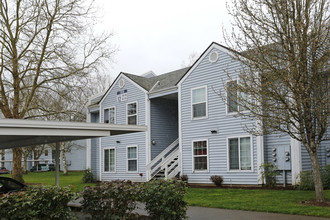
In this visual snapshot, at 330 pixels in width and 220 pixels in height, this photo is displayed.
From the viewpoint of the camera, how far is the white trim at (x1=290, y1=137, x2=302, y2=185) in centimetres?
1530

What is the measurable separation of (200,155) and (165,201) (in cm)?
1133

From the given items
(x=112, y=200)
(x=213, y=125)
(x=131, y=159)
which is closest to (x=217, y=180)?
(x=213, y=125)

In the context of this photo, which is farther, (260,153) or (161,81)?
(161,81)

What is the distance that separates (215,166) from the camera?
60.0 feet

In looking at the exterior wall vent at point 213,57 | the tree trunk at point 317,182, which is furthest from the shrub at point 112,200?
the exterior wall vent at point 213,57

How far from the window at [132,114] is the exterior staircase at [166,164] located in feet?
9.37

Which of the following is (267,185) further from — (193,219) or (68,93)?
(68,93)

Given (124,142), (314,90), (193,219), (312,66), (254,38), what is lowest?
(193,219)

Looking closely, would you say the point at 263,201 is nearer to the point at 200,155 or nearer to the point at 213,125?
the point at 213,125

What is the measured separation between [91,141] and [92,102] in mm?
2990

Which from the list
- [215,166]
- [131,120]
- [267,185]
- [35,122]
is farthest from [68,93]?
[35,122]

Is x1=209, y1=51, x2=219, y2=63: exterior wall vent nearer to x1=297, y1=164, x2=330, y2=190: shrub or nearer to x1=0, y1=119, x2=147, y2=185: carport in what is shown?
x1=297, y1=164, x2=330, y2=190: shrub

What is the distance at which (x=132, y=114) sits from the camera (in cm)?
2358

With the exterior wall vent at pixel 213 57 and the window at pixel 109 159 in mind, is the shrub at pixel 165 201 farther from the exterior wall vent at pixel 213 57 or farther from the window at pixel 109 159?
the window at pixel 109 159
